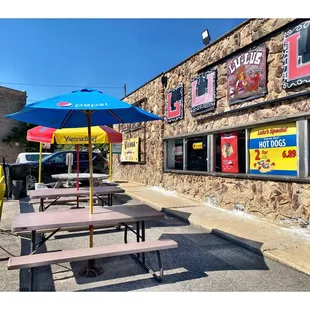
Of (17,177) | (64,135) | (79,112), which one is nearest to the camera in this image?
(79,112)

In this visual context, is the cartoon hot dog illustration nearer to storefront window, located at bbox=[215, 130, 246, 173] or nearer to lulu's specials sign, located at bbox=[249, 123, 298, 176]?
lulu's specials sign, located at bbox=[249, 123, 298, 176]

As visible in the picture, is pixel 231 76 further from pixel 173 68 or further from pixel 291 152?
pixel 173 68

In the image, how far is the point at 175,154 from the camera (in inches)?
389

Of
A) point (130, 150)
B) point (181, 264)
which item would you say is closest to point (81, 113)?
point (181, 264)

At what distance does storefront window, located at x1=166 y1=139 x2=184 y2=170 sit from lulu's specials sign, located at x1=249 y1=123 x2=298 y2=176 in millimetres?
3343

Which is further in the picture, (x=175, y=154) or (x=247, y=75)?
(x=175, y=154)

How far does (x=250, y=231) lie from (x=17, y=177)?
7.49 m

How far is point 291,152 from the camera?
17.9ft

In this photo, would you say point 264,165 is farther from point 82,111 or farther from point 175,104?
point 175,104

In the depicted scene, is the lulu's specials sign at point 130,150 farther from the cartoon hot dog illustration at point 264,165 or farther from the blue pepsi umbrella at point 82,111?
the blue pepsi umbrella at point 82,111

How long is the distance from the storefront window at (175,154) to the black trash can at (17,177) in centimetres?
485

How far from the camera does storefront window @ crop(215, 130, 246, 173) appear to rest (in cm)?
673
